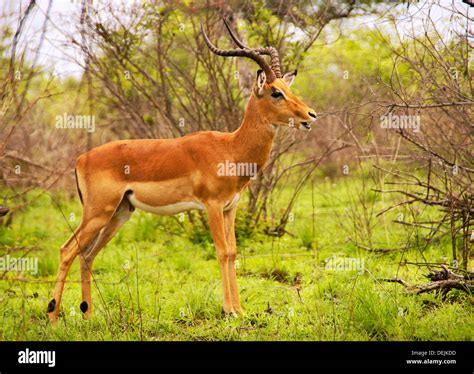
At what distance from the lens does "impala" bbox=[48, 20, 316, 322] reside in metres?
5.31

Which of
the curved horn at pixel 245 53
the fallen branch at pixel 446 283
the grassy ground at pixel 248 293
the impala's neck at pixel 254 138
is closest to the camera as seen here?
the grassy ground at pixel 248 293

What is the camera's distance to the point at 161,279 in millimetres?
6762

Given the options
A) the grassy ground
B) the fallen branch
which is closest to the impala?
the grassy ground

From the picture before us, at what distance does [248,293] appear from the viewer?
19.6 ft

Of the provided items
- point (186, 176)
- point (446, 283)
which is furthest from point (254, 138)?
point (446, 283)

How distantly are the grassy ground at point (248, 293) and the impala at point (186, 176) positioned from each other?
0.32 meters

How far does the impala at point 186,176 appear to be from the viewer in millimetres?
5312

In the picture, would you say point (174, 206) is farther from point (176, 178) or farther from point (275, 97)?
point (275, 97)

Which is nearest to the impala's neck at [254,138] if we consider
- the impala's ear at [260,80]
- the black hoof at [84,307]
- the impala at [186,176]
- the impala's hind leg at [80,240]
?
the impala at [186,176]

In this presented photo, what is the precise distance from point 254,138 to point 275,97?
1.22ft

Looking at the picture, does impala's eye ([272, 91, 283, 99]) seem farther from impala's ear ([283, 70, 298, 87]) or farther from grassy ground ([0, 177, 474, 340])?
grassy ground ([0, 177, 474, 340])

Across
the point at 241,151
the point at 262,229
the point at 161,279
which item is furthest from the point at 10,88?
the point at 262,229

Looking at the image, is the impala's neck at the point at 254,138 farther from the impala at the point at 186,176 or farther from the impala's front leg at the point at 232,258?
the impala's front leg at the point at 232,258
